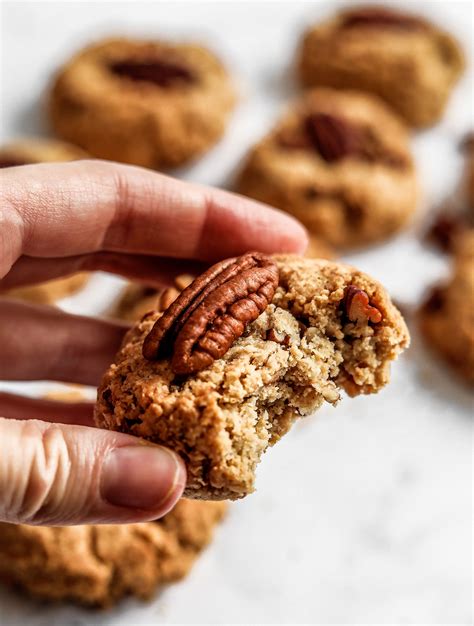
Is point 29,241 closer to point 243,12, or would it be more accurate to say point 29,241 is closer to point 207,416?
point 207,416

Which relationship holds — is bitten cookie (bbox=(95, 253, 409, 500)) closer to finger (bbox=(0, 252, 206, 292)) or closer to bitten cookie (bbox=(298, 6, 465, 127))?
finger (bbox=(0, 252, 206, 292))

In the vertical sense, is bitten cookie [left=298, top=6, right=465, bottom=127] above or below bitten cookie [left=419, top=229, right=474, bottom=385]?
above

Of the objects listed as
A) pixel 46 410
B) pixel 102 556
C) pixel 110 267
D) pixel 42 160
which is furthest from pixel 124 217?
pixel 42 160

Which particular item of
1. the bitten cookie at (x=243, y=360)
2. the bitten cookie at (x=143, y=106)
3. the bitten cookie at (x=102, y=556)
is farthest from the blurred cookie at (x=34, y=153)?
the bitten cookie at (x=243, y=360)

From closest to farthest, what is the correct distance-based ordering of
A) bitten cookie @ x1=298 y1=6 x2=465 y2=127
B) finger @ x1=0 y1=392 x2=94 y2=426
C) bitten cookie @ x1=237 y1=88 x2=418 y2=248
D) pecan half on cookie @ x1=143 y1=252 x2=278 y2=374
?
1. pecan half on cookie @ x1=143 y1=252 x2=278 y2=374
2. finger @ x1=0 y1=392 x2=94 y2=426
3. bitten cookie @ x1=237 y1=88 x2=418 y2=248
4. bitten cookie @ x1=298 y1=6 x2=465 y2=127

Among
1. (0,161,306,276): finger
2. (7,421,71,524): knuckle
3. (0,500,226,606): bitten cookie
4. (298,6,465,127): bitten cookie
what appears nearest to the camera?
(7,421,71,524): knuckle

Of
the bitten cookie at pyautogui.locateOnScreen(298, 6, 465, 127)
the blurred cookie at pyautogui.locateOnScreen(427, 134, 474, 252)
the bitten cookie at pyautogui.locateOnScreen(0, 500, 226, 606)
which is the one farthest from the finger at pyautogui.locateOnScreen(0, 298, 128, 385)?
the bitten cookie at pyautogui.locateOnScreen(298, 6, 465, 127)

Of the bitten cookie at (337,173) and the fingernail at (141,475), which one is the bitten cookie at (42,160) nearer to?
the bitten cookie at (337,173)
